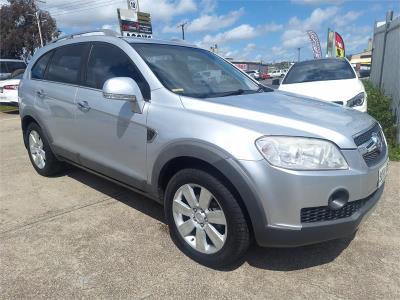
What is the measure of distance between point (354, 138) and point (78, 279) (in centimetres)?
218

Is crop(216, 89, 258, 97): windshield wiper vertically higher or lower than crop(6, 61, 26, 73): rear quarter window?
lower

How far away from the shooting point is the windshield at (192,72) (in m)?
3.15

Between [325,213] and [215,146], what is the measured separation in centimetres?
84

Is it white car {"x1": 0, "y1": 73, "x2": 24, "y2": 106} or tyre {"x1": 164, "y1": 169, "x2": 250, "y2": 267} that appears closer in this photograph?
tyre {"x1": 164, "y1": 169, "x2": 250, "y2": 267}

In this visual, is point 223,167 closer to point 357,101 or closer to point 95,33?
point 95,33

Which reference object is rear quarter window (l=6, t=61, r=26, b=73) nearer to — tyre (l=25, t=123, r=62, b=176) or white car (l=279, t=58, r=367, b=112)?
tyre (l=25, t=123, r=62, b=176)

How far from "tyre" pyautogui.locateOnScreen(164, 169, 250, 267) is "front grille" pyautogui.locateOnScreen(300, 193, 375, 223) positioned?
0.41m

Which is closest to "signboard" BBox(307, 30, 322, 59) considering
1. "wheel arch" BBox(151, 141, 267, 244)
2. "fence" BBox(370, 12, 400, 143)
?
"fence" BBox(370, 12, 400, 143)

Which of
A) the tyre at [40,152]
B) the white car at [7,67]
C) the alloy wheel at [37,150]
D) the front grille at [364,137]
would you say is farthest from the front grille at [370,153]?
the white car at [7,67]

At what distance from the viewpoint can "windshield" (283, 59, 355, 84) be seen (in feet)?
24.3

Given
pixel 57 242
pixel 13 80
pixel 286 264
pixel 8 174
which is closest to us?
pixel 286 264

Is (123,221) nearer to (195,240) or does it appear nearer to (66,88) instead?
(195,240)

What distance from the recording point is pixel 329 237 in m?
2.48

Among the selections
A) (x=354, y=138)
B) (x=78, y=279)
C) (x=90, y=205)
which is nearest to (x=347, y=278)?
(x=354, y=138)
